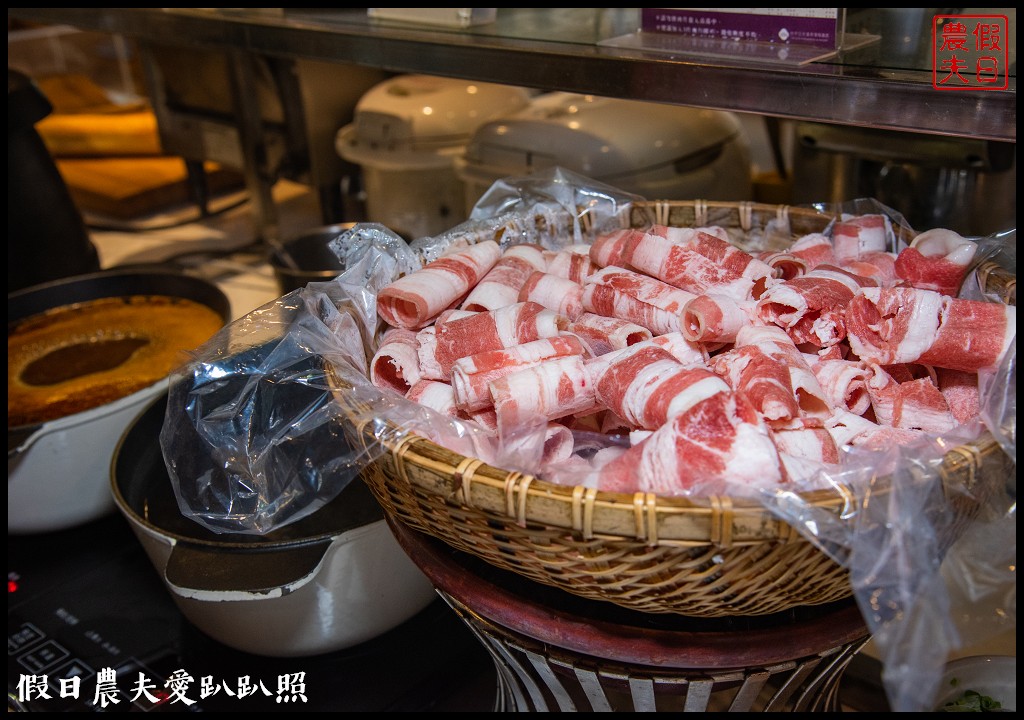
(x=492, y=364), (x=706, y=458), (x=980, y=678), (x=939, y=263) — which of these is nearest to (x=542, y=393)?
(x=492, y=364)

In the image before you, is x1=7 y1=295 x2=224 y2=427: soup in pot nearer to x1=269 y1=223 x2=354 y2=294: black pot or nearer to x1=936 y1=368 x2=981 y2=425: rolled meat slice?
x1=269 y1=223 x2=354 y2=294: black pot

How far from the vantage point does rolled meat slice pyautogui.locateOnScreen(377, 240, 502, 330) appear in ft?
→ 3.26

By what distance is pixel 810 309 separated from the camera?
0.90 meters

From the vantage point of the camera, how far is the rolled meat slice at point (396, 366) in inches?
37.0

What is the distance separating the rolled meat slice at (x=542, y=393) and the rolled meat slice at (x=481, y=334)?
0.09 m

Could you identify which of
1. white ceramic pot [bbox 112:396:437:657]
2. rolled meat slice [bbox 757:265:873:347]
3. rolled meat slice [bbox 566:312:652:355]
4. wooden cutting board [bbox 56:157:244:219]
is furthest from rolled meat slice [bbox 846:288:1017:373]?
wooden cutting board [bbox 56:157:244:219]

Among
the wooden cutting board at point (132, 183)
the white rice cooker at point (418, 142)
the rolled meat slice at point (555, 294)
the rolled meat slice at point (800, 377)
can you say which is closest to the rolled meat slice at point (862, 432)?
the rolled meat slice at point (800, 377)

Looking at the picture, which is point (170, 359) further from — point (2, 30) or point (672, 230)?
point (672, 230)

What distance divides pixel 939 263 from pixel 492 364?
0.55m

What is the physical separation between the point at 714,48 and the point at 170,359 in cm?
111

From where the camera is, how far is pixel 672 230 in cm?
109

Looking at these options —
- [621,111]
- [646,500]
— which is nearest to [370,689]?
[646,500]

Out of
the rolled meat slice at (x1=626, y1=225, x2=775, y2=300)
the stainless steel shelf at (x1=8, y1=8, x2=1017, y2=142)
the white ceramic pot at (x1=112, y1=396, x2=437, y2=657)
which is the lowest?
the white ceramic pot at (x1=112, y1=396, x2=437, y2=657)

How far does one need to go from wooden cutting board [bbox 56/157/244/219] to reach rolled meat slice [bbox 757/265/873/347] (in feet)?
8.23
